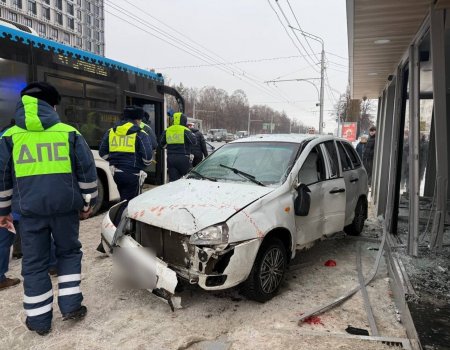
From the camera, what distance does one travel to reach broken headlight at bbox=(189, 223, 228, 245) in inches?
128

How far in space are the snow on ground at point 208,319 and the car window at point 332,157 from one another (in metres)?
1.39

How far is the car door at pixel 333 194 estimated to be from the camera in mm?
4777

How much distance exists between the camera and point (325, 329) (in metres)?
3.28

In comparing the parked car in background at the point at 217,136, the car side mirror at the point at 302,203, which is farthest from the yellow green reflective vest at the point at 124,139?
the parked car in background at the point at 217,136

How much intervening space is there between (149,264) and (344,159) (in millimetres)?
3516

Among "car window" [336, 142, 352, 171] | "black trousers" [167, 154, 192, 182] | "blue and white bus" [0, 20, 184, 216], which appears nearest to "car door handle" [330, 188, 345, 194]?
"car window" [336, 142, 352, 171]

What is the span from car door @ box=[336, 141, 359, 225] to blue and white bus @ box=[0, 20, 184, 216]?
4.40 meters

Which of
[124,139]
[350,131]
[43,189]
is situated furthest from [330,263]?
[350,131]

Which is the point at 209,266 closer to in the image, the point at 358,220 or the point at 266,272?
the point at 266,272

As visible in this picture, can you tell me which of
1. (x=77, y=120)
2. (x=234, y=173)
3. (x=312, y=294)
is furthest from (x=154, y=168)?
(x=312, y=294)

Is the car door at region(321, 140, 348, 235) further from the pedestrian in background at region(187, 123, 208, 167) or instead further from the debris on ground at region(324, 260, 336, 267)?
the pedestrian in background at region(187, 123, 208, 167)

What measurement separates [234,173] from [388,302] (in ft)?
6.94

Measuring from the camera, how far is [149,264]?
3441 millimetres

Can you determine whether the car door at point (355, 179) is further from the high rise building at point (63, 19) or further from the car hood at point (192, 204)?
the high rise building at point (63, 19)
